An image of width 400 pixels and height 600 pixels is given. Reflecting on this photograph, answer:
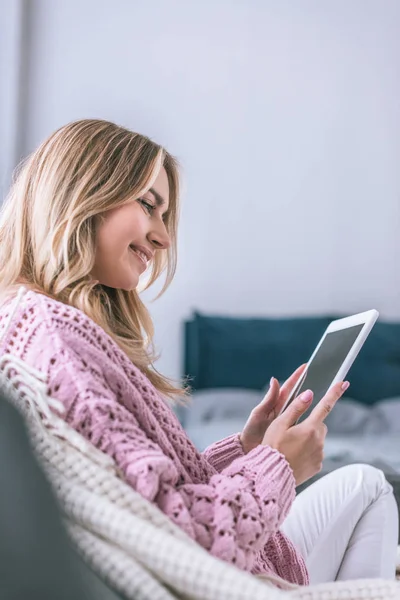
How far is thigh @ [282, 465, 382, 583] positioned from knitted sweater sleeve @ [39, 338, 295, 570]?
0.51 metres

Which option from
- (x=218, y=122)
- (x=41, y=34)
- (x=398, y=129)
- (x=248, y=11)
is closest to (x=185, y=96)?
(x=218, y=122)

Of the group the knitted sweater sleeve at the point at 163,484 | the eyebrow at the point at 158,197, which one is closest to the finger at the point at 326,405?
the knitted sweater sleeve at the point at 163,484

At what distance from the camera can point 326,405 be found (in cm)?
98

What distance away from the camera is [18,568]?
0.44 m

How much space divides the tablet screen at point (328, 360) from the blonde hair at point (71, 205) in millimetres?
269

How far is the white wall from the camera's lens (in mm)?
3525

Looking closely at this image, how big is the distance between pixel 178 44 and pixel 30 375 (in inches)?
121

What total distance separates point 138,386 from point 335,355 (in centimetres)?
39

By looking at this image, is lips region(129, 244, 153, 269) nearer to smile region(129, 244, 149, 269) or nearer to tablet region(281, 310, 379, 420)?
smile region(129, 244, 149, 269)

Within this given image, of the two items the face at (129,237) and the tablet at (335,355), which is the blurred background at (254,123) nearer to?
the tablet at (335,355)

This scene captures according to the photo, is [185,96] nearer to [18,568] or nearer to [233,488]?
[233,488]

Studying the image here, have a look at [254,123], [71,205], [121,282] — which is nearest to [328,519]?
[121,282]

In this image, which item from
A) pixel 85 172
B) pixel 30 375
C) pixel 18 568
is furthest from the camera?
pixel 85 172

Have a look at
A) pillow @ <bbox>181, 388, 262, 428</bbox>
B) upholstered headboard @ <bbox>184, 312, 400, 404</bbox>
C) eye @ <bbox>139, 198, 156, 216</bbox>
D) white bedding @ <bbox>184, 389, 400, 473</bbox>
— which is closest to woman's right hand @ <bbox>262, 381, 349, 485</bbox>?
eye @ <bbox>139, 198, 156, 216</bbox>
